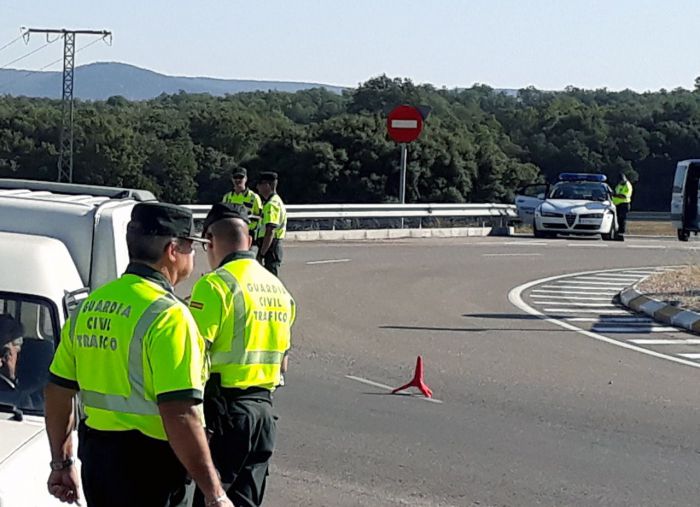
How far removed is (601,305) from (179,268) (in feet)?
49.8

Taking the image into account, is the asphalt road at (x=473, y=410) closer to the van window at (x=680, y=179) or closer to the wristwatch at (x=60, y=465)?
the wristwatch at (x=60, y=465)

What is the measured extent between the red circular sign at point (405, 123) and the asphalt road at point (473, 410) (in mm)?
18109

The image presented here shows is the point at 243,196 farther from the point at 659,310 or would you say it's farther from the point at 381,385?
the point at 659,310

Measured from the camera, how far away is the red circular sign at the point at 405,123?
125 ft

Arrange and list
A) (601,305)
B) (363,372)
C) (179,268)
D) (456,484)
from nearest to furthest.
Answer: (179,268)
(456,484)
(363,372)
(601,305)

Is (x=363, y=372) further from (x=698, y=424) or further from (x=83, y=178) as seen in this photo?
(x=83, y=178)

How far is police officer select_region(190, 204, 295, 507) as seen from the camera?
5.37 m

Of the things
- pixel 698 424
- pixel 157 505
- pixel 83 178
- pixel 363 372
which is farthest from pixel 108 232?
pixel 83 178

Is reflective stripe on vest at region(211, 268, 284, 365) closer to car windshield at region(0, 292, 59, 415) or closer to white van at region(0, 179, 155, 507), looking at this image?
white van at region(0, 179, 155, 507)

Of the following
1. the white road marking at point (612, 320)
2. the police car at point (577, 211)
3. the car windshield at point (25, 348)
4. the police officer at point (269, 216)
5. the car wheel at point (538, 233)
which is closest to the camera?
the car windshield at point (25, 348)

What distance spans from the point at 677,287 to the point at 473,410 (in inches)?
391

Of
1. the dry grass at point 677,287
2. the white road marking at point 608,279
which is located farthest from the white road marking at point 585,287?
the white road marking at point 608,279

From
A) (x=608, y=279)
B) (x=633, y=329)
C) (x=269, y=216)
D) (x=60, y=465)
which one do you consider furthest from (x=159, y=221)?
(x=608, y=279)

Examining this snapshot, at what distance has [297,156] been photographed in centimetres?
5466
